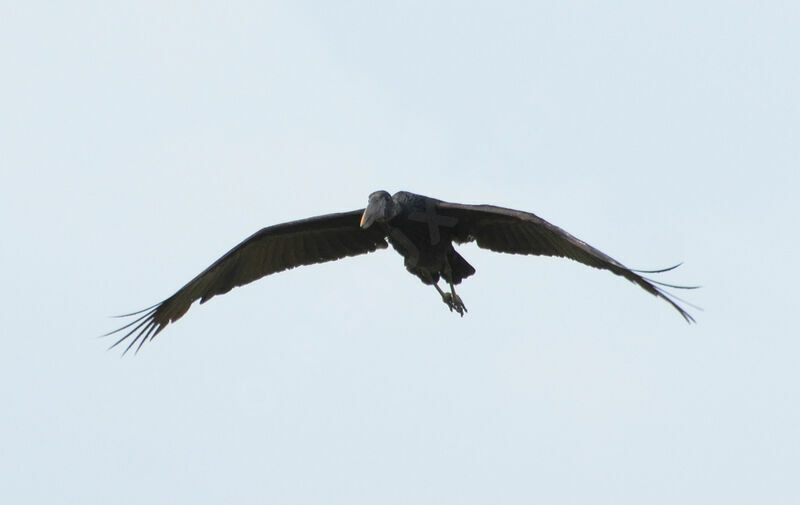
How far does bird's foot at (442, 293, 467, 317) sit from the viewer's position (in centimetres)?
1404

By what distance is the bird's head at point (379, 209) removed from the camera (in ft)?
44.9

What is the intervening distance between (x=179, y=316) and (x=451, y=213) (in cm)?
286

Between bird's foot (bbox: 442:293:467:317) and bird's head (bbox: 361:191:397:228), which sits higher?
bird's head (bbox: 361:191:397:228)

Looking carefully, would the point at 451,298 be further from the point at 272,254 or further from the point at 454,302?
the point at 272,254

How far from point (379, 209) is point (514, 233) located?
1.24 meters

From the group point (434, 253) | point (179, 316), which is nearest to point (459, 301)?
point (434, 253)

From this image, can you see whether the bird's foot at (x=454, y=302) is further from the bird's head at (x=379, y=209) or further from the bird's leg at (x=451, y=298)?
the bird's head at (x=379, y=209)

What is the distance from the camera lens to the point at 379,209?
13.7 meters

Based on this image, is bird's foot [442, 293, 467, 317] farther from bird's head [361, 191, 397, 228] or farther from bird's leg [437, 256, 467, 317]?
bird's head [361, 191, 397, 228]

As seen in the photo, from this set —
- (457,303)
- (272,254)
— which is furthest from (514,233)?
(272,254)

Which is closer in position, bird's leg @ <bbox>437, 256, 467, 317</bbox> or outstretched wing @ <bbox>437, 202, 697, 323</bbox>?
outstretched wing @ <bbox>437, 202, 697, 323</bbox>

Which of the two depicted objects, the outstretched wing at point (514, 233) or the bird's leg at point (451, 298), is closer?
the outstretched wing at point (514, 233)

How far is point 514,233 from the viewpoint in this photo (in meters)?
13.8

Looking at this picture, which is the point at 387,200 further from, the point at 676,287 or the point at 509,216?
the point at 676,287
